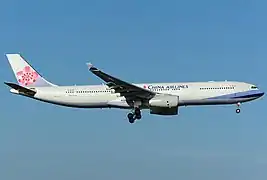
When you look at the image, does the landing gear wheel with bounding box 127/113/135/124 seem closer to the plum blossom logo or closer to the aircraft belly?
the aircraft belly

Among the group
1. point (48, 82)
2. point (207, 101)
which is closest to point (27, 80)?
point (48, 82)

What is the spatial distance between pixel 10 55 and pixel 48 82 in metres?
7.14

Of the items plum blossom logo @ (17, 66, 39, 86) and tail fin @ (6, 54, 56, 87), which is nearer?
tail fin @ (6, 54, 56, 87)

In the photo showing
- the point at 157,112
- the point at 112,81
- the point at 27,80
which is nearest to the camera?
the point at 112,81

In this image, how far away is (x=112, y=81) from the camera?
226ft

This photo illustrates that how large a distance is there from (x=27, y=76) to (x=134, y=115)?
14993mm

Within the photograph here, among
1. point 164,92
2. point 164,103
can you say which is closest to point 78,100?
point 164,92

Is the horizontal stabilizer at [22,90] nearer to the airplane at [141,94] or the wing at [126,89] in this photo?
the airplane at [141,94]

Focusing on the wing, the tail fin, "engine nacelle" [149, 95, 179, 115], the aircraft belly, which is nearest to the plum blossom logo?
the tail fin

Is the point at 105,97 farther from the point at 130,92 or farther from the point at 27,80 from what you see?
the point at 27,80

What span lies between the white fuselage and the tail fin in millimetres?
2182

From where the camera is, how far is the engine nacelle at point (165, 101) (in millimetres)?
69750

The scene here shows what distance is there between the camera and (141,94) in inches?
2790

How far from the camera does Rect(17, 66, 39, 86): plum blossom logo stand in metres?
78.6
